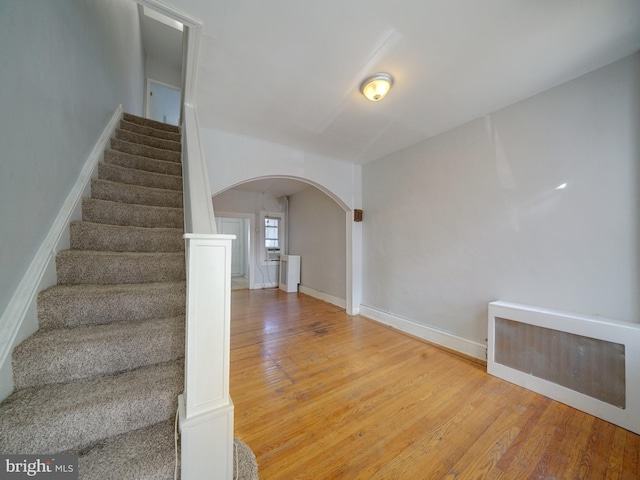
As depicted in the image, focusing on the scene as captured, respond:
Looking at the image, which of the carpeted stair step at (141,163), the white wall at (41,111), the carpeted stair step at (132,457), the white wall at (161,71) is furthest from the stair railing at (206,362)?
the white wall at (161,71)

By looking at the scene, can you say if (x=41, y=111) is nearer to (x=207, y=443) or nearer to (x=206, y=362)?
(x=206, y=362)

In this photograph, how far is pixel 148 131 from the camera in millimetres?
2916

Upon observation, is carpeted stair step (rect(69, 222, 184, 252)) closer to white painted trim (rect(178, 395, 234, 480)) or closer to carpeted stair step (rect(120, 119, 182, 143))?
white painted trim (rect(178, 395, 234, 480))

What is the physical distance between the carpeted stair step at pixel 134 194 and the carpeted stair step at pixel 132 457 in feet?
5.86

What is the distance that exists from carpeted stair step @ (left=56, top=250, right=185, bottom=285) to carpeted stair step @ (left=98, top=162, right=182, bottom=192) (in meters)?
0.90

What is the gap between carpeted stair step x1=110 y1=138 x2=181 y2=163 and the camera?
2418mm

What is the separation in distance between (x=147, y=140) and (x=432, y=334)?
418 cm

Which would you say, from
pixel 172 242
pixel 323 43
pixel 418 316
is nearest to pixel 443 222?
pixel 418 316

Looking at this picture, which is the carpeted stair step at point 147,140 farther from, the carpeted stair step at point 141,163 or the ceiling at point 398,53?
the ceiling at point 398,53

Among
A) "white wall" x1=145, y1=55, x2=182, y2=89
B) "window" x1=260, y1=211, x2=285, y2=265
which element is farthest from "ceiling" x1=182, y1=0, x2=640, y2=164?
"white wall" x1=145, y1=55, x2=182, y2=89

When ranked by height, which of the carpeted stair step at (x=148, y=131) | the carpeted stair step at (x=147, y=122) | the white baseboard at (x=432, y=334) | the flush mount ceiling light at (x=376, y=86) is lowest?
the white baseboard at (x=432, y=334)

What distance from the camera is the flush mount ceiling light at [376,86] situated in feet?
5.94

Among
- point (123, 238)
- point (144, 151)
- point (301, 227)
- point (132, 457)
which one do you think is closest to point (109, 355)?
point (132, 457)

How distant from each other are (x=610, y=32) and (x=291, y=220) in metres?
5.51
